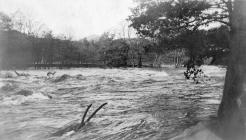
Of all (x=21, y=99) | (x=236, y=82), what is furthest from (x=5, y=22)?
(x=236, y=82)

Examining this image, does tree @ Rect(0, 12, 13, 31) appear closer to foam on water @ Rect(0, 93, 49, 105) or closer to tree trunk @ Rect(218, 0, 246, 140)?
foam on water @ Rect(0, 93, 49, 105)

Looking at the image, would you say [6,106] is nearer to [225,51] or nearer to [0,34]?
[225,51]

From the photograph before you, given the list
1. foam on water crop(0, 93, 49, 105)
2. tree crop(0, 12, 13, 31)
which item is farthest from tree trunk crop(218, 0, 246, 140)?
tree crop(0, 12, 13, 31)

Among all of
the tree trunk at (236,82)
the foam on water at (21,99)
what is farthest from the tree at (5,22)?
the tree trunk at (236,82)

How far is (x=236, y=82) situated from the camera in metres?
9.21

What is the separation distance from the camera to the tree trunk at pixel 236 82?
898cm

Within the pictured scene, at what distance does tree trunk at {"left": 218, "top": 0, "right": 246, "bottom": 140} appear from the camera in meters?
8.98

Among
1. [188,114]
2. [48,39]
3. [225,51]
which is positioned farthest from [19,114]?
[48,39]

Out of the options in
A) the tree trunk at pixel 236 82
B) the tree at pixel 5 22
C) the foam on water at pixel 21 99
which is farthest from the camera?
the tree at pixel 5 22

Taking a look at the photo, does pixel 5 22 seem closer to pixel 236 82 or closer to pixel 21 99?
pixel 21 99

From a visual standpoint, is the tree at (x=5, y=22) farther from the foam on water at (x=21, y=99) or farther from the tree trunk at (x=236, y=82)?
the tree trunk at (x=236, y=82)

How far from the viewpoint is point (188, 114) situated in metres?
14.5

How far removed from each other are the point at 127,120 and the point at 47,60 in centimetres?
7834

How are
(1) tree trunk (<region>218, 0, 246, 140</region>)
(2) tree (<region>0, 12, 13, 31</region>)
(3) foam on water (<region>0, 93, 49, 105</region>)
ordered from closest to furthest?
(1) tree trunk (<region>218, 0, 246, 140</region>), (3) foam on water (<region>0, 93, 49, 105</region>), (2) tree (<region>0, 12, 13, 31</region>)
